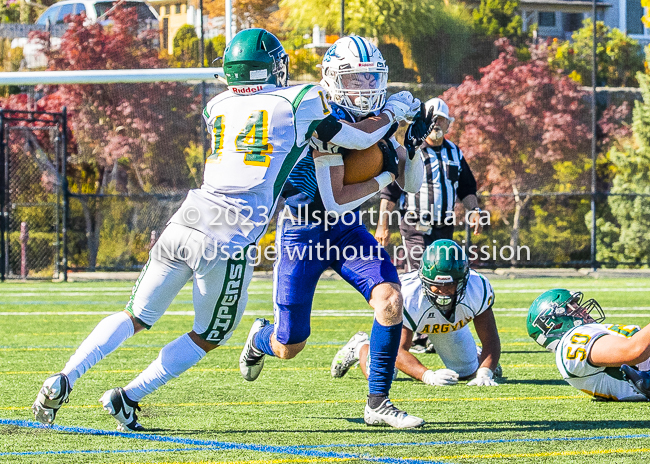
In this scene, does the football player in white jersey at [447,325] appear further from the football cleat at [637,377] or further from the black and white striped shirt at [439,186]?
the black and white striped shirt at [439,186]

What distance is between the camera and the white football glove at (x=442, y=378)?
16.8 feet

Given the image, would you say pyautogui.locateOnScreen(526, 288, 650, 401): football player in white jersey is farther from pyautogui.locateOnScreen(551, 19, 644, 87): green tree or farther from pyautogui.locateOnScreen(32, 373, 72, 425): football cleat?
pyautogui.locateOnScreen(551, 19, 644, 87): green tree

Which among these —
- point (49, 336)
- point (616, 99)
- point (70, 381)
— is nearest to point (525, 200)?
point (616, 99)

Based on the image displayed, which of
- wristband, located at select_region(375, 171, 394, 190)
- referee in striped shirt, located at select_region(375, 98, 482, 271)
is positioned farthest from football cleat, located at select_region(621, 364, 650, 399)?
referee in striped shirt, located at select_region(375, 98, 482, 271)

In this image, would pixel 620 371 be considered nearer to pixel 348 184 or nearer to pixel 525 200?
pixel 348 184

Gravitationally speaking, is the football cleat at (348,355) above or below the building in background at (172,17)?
below

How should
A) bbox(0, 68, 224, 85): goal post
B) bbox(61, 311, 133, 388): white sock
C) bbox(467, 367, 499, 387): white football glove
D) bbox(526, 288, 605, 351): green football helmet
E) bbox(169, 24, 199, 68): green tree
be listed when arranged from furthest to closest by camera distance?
1. bbox(169, 24, 199, 68): green tree
2. bbox(0, 68, 224, 85): goal post
3. bbox(467, 367, 499, 387): white football glove
4. bbox(526, 288, 605, 351): green football helmet
5. bbox(61, 311, 133, 388): white sock

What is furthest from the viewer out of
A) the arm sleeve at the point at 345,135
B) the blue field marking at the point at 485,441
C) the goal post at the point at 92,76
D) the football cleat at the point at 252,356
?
the goal post at the point at 92,76

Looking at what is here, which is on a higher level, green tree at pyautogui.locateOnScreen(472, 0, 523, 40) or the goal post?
green tree at pyautogui.locateOnScreen(472, 0, 523, 40)

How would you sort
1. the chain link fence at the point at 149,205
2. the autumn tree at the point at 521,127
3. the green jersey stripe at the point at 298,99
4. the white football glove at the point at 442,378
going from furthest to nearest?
the autumn tree at the point at 521,127
the chain link fence at the point at 149,205
the white football glove at the point at 442,378
the green jersey stripe at the point at 298,99

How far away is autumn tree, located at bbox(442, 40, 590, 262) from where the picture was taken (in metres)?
19.3

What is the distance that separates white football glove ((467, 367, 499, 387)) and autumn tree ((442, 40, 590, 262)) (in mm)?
13994

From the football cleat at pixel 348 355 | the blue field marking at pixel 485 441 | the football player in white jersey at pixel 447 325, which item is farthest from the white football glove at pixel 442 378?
the blue field marking at pixel 485 441

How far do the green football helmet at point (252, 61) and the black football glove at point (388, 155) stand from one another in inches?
28.8
